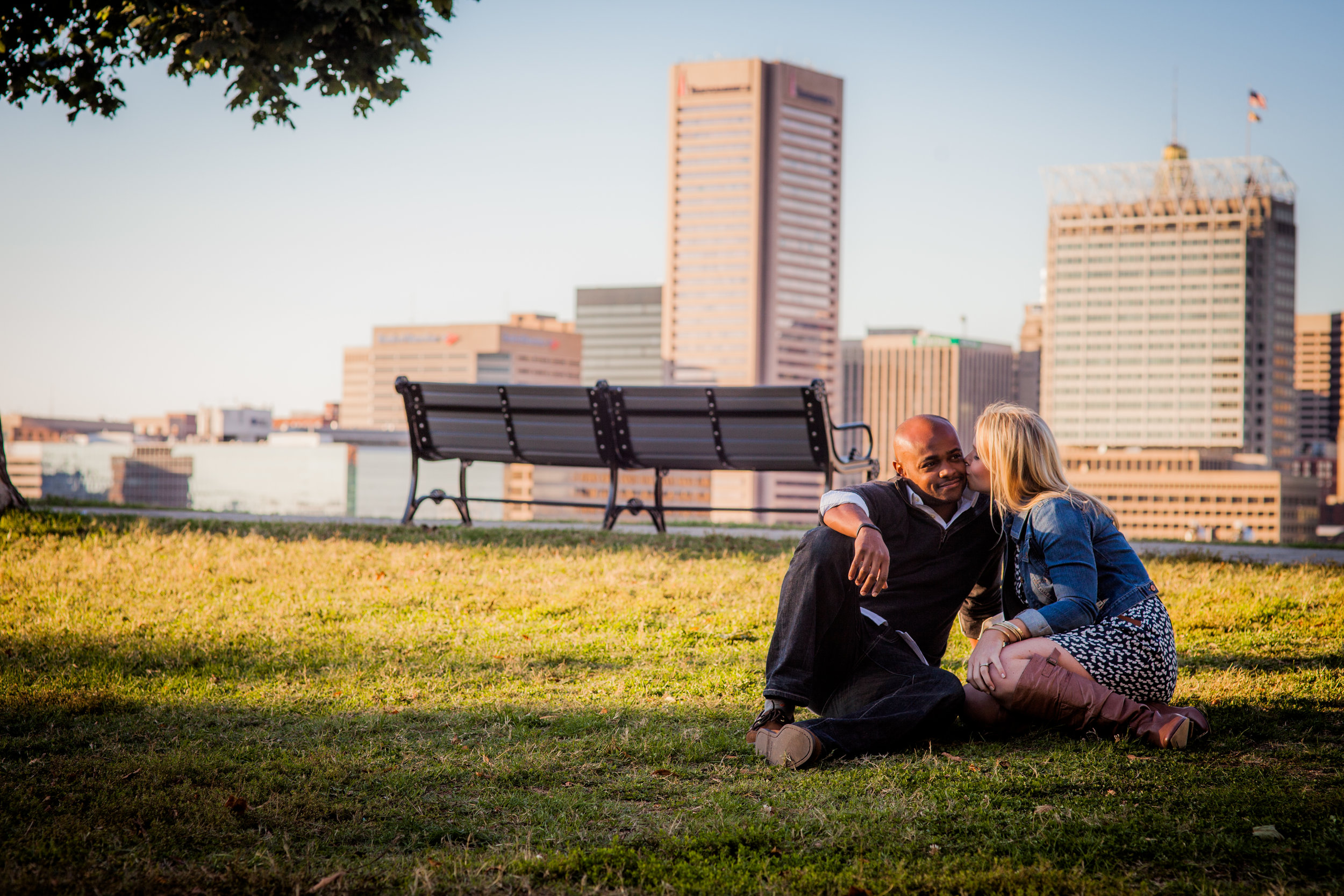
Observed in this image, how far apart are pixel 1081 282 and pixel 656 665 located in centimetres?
17272

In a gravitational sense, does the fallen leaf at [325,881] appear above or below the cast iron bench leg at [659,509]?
below

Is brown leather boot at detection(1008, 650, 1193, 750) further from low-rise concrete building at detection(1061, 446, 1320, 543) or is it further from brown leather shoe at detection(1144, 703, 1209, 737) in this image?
low-rise concrete building at detection(1061, 446, 1320, 543)

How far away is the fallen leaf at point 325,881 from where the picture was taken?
2.19 meters

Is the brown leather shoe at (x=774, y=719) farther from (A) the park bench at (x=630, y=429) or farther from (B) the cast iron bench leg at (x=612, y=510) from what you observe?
(B) the cast iron bench leg at (x=612, y=510)

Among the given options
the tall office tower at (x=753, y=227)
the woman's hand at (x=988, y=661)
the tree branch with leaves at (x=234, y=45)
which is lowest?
the woman's hand at (x=988, y=661)

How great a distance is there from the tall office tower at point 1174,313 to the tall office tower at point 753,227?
39248mm

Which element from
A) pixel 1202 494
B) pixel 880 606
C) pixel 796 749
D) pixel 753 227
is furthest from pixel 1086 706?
pixel 753 227

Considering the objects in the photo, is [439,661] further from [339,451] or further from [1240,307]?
[1240,307]

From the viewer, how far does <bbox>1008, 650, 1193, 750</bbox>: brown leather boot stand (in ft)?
→ 10.7

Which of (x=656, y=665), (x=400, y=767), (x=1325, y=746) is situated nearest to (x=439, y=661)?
(x=656, y=665)

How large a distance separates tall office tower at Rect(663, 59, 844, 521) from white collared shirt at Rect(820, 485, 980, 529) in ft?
573

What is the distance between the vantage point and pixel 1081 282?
164000 millimetres

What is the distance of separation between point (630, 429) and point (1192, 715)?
5529 mm

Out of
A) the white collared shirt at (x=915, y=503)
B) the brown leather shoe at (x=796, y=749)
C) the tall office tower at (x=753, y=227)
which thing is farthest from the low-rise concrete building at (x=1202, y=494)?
the brown leather shoe at (x=796, y=749)
